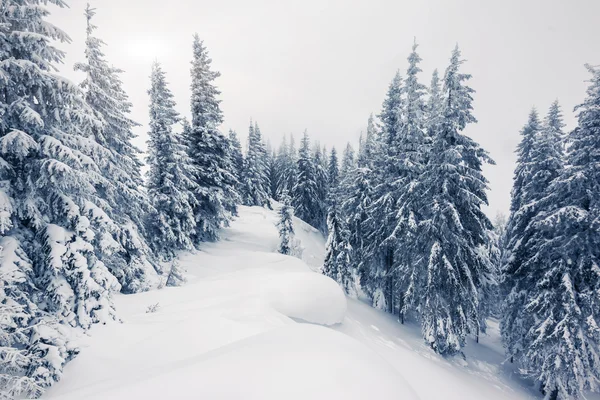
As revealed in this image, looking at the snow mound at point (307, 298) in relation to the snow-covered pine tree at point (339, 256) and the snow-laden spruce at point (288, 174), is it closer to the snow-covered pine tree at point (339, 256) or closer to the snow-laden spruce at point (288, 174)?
the snow-covered pine tree at point (339, 256)

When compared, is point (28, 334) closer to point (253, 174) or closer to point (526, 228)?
point (526, 228)

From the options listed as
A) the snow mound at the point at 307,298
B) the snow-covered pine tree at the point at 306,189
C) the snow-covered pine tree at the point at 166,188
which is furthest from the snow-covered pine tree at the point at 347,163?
the snow mound at the point at 307,298

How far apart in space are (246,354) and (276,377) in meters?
0.67

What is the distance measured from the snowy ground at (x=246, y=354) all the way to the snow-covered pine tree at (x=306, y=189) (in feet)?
102

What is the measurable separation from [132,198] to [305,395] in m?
14.7

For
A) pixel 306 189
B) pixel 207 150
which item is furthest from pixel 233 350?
pixel 306 189

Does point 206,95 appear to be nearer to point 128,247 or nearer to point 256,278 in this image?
point 128,247

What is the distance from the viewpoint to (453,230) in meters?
15.9

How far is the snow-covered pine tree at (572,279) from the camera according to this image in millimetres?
12852

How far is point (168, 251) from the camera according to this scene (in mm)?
18906

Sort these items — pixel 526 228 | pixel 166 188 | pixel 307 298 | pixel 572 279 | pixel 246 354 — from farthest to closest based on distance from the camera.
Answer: pixel 166 188, pixel 526 228, pixel 572 279, pixel 307 298, pixel 246 354

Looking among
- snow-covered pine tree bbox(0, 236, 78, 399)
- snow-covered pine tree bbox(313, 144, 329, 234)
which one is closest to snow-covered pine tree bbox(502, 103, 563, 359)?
snow-covered pine tree bbox(0, 236, 78, 399)

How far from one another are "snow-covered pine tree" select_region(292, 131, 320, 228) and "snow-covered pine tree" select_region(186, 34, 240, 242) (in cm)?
2200

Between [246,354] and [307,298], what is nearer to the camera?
[246,354]
